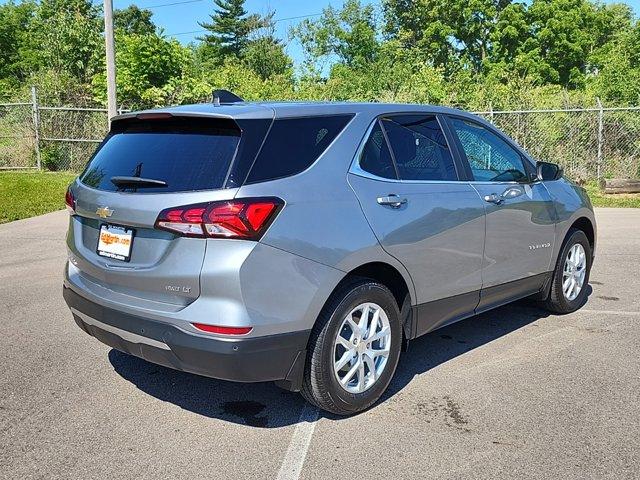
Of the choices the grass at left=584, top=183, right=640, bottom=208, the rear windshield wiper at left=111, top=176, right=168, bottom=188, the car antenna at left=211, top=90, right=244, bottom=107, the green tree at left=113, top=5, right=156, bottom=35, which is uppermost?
the green tree at left=113, top=5, right=156, bottom=35

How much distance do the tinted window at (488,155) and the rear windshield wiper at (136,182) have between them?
2222 mm

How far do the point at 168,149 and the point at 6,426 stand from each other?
175 centimetres

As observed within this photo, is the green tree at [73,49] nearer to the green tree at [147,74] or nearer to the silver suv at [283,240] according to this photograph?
the green tree at [147,74]

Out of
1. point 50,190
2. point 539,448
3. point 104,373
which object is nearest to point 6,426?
point 104,373

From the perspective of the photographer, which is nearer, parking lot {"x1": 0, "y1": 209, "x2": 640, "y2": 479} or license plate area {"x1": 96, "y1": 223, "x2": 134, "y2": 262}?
parking lot {"x1": 0, "y1": 209, "x2": 640, "y2": 479}

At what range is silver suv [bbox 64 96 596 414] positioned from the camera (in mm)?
2926

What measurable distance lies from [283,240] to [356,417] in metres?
1.20

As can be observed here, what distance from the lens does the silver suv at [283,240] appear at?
2.93 meters

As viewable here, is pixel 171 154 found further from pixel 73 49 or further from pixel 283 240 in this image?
pixel 73 49

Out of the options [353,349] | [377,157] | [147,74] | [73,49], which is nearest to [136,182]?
[377,157]

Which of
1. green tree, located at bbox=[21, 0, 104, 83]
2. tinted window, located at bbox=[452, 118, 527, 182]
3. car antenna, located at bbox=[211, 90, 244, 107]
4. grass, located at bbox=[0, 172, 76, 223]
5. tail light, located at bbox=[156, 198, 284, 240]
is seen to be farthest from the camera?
green tree, located at bbox=[21, 0, 104, 83]

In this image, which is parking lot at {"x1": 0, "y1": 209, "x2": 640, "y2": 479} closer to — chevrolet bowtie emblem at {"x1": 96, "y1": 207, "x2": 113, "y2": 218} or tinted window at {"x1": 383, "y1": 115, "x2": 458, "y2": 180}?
chevrolet bowtie emblem at {"x1": 96, "y1": 207, "x2": 113, "y2": 218}

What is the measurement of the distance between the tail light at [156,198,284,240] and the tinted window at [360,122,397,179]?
82 centimetres

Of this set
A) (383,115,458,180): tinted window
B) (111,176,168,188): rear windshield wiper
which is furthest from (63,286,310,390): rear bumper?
(383,115,458,180): tinted window
